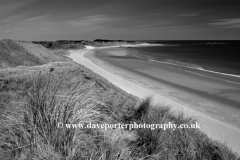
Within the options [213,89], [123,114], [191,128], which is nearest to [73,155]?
[123,114]

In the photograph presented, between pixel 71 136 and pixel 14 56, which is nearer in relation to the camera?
pixel 71 136

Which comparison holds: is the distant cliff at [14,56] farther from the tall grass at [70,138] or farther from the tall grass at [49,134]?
the tall grass at [49,134]

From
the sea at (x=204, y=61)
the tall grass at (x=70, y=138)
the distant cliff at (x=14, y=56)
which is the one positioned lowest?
the sea at (x=204, y=61)

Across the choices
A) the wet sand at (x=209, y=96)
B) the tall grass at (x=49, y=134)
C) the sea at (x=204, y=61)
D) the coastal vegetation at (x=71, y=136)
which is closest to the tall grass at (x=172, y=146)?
the coastal vegetation at (x=71, y=136)

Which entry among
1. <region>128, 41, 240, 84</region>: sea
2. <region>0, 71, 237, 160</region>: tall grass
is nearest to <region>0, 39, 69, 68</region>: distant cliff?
<region>0, 71, 237, 160</region>: tall grass

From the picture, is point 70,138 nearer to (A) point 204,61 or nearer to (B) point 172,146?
(B) point 172,146

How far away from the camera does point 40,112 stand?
113 inches

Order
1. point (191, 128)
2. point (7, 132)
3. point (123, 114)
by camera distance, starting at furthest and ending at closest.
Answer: point (123, 114)
point (191, 128)
point (7, 132)

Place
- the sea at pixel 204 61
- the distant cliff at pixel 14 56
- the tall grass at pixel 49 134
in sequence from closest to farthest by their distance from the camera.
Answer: the tall grass at pixel 49 134 < the distant cliff at pixel 14 56 < the sea at pixel 204 61

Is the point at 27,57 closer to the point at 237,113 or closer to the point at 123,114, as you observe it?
the point at 123,114

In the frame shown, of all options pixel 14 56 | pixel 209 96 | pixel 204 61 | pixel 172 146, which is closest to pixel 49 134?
pixel 172 146

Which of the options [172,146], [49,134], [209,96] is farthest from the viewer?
[209,96]

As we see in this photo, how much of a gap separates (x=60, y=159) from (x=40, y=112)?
3.09ft

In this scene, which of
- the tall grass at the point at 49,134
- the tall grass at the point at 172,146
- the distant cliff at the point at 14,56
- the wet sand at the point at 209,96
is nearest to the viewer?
the tall grass at the point at 49,134
